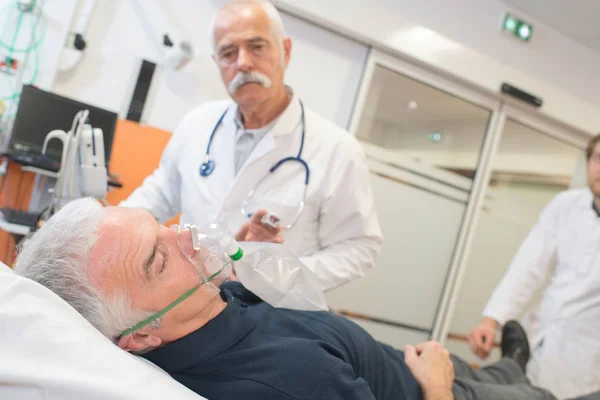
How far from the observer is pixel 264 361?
0.99 metres

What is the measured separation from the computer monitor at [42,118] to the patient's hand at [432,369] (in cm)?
166

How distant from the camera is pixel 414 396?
124 centimetres

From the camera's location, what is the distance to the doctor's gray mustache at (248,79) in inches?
61.8

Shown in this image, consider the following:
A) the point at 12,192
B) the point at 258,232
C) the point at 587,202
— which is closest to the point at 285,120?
the point at 258,232

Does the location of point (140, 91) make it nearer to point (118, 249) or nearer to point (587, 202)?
point (118, 249)

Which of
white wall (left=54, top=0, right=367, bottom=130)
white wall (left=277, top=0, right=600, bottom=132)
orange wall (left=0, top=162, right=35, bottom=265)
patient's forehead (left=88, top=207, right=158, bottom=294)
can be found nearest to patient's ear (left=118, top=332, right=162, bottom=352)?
patient's forehead (left=88, top=207, right=158, bottom=294)

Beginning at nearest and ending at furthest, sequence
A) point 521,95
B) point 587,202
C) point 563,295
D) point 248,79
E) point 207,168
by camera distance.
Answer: point 248,79
point 207,168
point 563,295
point 587,202
point 521,95

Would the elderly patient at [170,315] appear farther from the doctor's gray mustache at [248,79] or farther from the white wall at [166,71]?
the white wall at [166,71]

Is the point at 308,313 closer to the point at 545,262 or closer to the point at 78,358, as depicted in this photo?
the point at 78,358

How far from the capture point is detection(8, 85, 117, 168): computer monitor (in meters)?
2.18

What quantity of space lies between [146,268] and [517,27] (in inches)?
127

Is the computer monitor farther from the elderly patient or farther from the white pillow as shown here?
the white pillow

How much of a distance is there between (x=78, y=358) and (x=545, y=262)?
1.99 m

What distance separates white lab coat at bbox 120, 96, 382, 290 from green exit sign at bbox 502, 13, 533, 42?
7.17 ft
